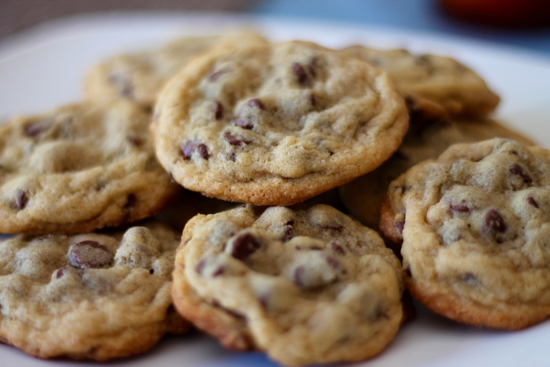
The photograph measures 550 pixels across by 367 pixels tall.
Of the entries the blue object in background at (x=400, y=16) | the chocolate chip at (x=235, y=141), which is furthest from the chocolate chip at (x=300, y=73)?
the blue object in background at (x=400, y=16)

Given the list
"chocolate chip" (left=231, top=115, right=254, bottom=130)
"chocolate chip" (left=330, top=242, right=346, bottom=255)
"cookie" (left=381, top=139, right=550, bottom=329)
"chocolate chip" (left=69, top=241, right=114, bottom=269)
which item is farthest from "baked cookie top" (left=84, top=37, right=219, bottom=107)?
"cookie" (left=381, top=139, right=550, bottom=329)

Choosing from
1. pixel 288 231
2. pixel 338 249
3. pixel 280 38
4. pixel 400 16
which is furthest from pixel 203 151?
pixel 400 16

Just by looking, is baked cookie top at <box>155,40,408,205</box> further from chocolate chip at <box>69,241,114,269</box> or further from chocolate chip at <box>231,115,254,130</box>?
chocolate chip at <box>69,241,114,269</box>

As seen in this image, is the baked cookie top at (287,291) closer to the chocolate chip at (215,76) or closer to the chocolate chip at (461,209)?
the chocolate chip at (461,209)

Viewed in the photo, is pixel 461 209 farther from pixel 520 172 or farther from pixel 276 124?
pixel 276 124

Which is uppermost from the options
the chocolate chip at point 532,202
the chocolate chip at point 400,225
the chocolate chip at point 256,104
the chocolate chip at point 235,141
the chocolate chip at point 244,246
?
the chocolate chip at point 256,104

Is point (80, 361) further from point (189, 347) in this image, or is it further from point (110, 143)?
point (110, 143)

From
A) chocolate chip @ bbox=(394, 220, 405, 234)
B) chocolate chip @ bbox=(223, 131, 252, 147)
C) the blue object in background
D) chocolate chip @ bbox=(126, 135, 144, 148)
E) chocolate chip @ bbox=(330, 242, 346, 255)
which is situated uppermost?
chocolate chip @ bbox=(223, 131, 252, 147)

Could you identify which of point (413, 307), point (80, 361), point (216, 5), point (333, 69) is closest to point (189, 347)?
point (80, 361)

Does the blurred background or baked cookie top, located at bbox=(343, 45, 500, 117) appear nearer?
baked cookie top, located at bbox=(343, 45, 500, 117)
